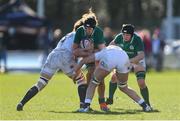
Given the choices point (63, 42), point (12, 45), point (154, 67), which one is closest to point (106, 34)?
point (154, 67)

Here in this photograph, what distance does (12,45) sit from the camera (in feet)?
143

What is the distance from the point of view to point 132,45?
15.3 m

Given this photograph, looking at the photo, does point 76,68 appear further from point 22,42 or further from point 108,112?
point 22,42

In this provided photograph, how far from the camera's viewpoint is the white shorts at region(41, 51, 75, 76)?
48.8 feet

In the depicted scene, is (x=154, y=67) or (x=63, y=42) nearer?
(x=63, y=42)

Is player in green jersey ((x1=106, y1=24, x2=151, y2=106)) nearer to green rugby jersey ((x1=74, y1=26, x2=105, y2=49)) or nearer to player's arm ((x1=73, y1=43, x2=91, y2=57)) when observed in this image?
green rugby jersey ((x1=74, y1=26, x2=105, y2=49))

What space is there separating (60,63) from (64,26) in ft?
121

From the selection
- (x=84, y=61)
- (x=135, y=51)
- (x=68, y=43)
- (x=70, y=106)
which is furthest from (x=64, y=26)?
(x=84, y=61)

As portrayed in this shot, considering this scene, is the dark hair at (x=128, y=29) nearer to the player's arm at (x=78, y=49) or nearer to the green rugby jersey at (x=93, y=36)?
the green rugby jersey at (x=93, y=36)

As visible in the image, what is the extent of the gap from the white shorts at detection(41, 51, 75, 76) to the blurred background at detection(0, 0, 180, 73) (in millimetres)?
8487

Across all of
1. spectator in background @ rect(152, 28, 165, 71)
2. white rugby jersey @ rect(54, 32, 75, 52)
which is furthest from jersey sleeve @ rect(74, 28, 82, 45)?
spectator in background @ rect(152, 28, 165, 71)

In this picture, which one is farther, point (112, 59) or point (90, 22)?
point (90, 22)

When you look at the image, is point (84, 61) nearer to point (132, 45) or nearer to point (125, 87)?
point (125, 87)

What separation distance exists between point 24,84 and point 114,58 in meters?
11.3
